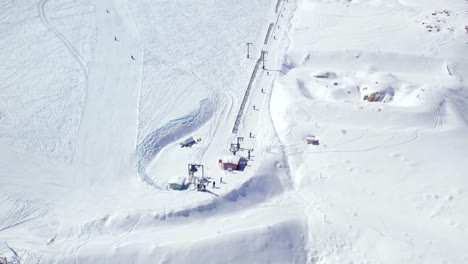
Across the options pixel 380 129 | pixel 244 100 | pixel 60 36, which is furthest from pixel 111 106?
pixel 380 129

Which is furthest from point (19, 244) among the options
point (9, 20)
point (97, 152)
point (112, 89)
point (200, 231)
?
point (9, 20)

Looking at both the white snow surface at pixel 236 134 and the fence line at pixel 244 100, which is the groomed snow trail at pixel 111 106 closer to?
the white snow surface at pixel 236 134

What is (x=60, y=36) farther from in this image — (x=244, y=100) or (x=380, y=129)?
(x=380, y=129)

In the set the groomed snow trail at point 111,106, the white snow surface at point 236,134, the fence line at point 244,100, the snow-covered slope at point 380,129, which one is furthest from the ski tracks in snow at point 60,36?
the snow-covered slope at point 380,129

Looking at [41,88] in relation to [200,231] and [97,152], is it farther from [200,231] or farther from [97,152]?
[200,231]

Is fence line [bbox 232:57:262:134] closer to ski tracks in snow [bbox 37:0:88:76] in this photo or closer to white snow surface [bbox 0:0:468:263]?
white snow surface [bbox 0:0:468:263]

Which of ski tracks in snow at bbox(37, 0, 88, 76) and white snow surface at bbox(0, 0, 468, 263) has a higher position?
ski tracks in snow at bbox(37, 0, 88, 76)

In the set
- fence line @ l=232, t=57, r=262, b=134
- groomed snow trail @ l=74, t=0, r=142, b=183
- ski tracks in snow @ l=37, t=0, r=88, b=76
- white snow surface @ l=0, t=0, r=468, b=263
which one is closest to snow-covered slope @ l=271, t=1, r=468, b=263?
white snow surface @ l=0, t=0, r=468, b=263
